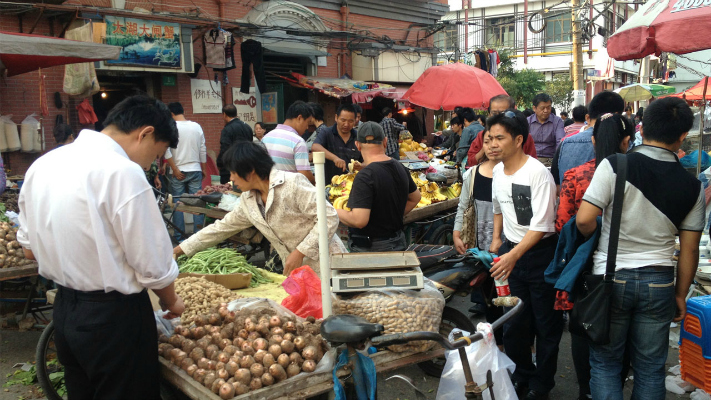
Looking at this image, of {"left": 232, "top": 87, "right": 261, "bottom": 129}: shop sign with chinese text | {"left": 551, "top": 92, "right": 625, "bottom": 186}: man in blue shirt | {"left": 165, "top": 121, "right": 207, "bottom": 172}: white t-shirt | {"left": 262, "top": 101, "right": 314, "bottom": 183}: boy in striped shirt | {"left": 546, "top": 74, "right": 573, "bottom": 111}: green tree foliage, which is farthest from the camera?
{"left": 546, "top": 74, "right": 573, "bottom": 111}: green tree foliage

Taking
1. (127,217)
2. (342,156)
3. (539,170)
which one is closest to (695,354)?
(539,170)

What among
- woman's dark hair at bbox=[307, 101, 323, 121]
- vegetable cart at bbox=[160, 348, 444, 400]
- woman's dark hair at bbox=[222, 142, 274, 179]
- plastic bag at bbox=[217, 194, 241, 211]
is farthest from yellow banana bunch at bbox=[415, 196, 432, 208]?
vegetable cart at bbox=[160, 348, 444, 400]

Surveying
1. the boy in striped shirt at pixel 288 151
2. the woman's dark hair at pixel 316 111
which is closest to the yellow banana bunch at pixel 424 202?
the boy in striped shirt at pixel 288 151

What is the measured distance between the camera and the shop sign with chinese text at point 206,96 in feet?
39.9

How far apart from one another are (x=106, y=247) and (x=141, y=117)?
2.03ft

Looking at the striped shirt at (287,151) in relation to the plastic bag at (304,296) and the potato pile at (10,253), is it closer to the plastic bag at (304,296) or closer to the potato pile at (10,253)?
the potato pile at (10,253)

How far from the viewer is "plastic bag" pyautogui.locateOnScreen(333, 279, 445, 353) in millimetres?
2827

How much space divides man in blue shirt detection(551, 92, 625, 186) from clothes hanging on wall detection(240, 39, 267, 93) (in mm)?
8497

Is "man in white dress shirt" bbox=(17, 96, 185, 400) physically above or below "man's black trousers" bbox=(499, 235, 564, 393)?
A: above

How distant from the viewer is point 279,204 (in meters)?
3.82

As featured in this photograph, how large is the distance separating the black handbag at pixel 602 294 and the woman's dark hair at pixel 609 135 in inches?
22.9

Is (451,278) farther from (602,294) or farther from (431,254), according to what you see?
(602,294)

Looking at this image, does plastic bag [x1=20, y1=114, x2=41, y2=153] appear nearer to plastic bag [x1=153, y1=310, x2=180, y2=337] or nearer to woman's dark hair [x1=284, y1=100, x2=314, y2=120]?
woman's dark hair [x1=284, y1=100, x2=314, y2=120]

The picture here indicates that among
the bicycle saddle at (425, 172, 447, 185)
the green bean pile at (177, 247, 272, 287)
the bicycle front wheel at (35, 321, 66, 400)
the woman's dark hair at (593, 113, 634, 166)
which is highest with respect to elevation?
the woman's dark hair at (593, 113, 634, 166)
